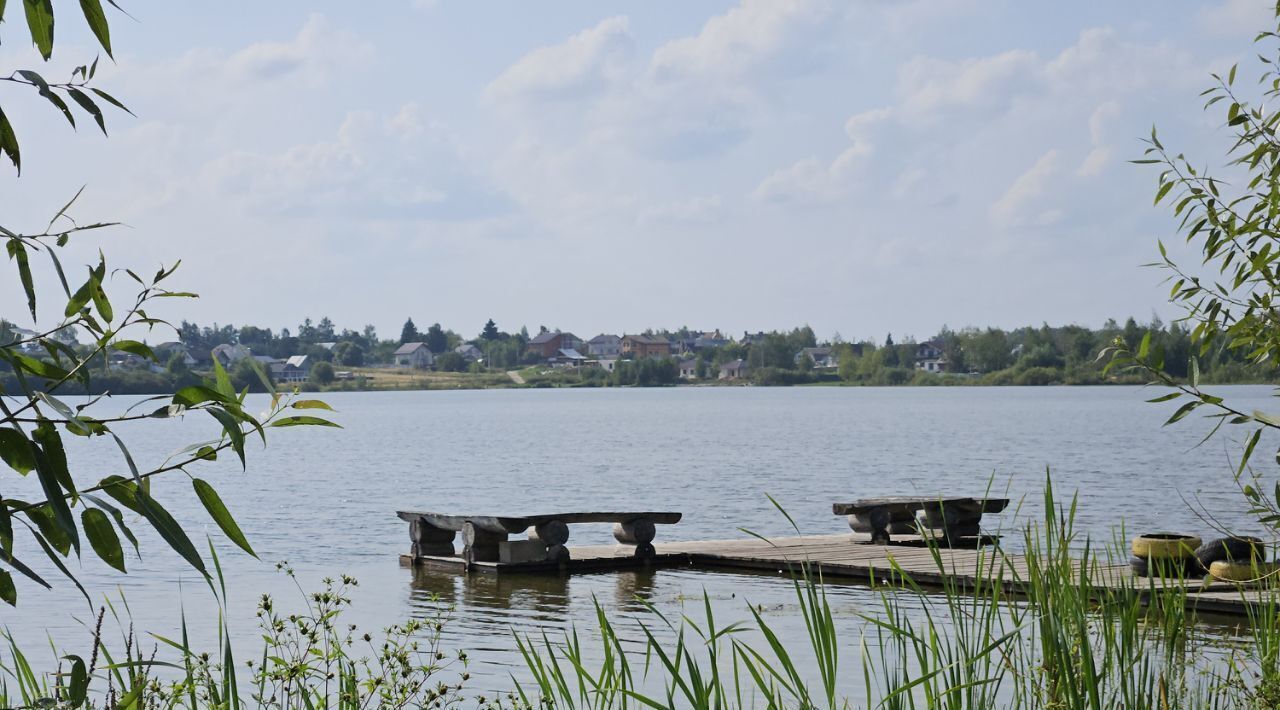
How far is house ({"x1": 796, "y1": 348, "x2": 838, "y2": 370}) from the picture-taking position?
6820 inches

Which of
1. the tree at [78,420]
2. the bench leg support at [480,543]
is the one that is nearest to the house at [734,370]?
the bench leg support at [480,543]

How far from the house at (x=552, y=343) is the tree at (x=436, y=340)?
48.1 ft

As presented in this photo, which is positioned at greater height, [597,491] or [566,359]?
[566,359]

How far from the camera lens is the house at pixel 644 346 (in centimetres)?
18825

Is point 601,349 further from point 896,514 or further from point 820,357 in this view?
point 896,514

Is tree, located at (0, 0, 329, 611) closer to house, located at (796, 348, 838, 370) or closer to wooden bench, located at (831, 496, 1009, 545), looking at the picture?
wooden bench, located at (831, 496, 1009, 545)

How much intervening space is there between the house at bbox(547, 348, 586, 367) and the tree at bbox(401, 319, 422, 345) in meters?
19.2

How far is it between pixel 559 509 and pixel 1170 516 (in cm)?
1168

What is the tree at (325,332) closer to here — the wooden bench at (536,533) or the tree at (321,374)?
the tree at (321,374)

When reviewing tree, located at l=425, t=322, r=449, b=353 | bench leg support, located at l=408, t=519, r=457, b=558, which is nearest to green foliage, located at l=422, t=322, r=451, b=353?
tree, located at l=425, t=322, r=449, b=353

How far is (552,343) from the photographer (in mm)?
186625

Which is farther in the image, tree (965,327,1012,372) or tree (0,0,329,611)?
tree (965,327,1012,372)

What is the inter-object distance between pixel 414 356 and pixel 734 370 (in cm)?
4056

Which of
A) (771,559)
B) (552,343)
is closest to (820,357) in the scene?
(552,343)
